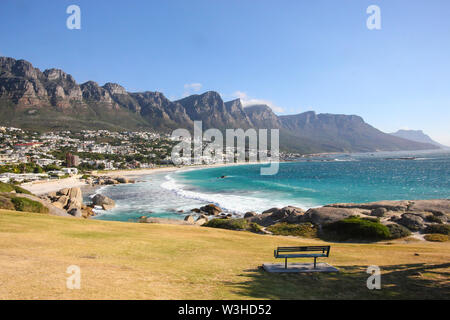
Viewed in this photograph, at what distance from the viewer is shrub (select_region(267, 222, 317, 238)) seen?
21.9 meters

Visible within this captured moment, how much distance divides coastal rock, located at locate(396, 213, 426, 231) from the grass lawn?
9.24 metres

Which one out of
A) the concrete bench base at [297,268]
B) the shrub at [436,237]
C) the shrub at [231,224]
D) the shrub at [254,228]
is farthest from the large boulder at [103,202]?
the shrub at [436,237]

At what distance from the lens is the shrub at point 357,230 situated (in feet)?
62.9

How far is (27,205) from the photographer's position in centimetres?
2328

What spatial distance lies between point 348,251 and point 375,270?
162 inches

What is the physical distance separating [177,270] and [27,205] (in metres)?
20.6

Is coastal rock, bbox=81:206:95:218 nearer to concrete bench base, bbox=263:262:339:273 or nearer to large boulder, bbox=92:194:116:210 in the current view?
large boulder, bbox=92:194:116:210

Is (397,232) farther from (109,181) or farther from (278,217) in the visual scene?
(109,181)

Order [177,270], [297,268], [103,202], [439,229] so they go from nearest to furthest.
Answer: [177,270], [297,268], [439,229], [103,202]

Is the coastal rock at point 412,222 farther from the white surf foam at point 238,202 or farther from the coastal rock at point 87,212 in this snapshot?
the coastal rock at point 87,212

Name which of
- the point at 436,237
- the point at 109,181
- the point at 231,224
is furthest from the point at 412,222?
the point at 109,181

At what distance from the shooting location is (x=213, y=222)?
25750 millimetres
